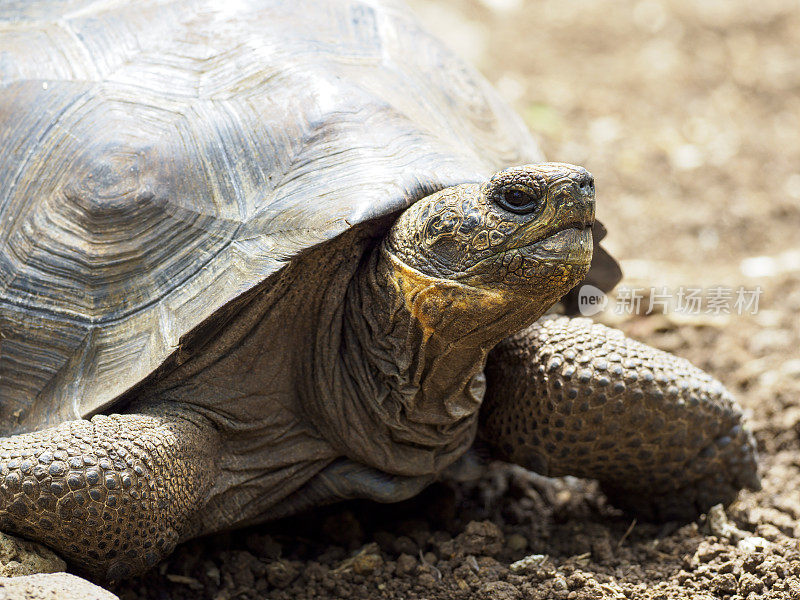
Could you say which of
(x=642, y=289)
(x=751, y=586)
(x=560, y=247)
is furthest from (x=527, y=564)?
(x=642, y=289)

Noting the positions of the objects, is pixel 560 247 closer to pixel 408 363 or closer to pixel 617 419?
pixel 408 363

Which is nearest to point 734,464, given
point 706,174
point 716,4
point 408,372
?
point 408,372

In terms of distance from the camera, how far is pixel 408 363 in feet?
10.3

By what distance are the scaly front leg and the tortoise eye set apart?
0.86 m

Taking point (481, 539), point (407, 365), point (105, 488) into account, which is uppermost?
point (407, 365)

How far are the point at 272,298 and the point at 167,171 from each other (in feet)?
1.90

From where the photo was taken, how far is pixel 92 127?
3328 mm

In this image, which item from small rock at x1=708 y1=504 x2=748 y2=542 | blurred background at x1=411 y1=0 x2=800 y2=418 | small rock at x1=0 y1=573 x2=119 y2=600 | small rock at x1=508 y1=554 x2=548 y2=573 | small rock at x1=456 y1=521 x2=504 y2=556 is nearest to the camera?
small rock at x1=0 y1=573 x2=119 y2=600

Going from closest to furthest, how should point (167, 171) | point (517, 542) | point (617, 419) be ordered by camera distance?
point (167, 171) < point (617, 419) < point (517, 542)

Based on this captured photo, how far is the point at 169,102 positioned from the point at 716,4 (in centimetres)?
839

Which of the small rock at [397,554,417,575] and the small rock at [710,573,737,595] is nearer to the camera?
the small rock at [710,573,737,595]

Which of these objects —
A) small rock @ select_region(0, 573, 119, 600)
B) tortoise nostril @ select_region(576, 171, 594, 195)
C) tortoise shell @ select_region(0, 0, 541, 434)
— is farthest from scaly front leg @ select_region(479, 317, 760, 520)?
small rock @ select_region(0, 573, 119, 600)

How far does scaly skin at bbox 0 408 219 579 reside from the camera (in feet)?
9.09

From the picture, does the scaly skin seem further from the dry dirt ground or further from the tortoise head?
the tortoise head
